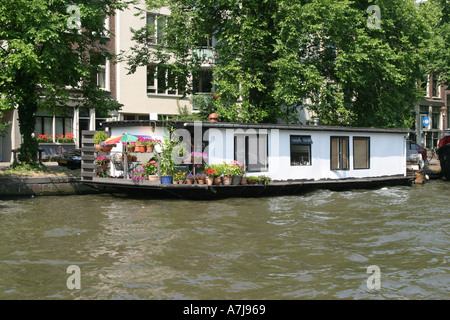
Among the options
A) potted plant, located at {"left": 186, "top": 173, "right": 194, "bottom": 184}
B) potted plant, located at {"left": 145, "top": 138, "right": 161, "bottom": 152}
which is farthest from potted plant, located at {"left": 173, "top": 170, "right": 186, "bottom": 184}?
potted plant, located at {"left": 145, "top": 138, "right": 161, "bottom": 152}

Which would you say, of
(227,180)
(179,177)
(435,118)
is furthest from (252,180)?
(435,118)

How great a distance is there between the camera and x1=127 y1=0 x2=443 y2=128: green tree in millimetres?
20781

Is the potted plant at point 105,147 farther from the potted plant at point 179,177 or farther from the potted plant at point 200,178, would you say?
the potted plant at point 200,178

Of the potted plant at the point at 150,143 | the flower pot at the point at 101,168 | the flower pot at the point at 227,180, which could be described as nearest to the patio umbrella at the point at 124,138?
the potted plant at the point at 150,143

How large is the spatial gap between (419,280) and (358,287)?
1.06m

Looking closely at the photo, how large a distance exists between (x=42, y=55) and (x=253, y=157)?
7.81 meters

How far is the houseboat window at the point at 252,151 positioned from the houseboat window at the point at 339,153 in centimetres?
327

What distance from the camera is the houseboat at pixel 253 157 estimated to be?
1686 cm

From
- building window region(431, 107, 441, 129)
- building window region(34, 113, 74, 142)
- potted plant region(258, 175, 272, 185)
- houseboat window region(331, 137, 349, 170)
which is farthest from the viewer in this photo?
building window region(431, 107, 441, 129)

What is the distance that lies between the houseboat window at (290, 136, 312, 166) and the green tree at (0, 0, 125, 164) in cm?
717

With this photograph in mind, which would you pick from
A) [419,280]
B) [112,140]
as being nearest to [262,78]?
[112,140]

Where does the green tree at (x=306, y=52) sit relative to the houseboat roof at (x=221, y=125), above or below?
above

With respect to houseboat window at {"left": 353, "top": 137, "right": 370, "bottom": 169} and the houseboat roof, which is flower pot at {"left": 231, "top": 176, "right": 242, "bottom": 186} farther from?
houseboat window at {"left": 353, "top": 137, "right": 370, "bottom": 169}
